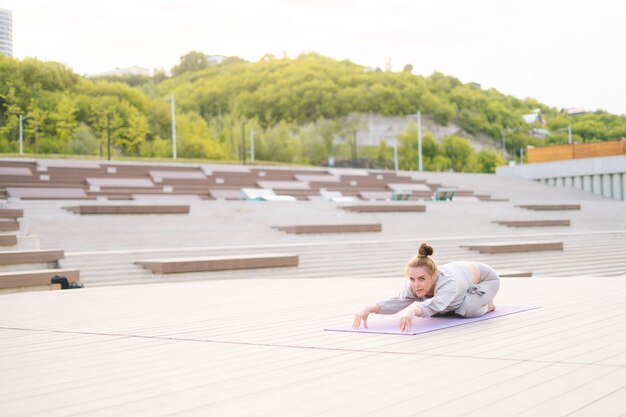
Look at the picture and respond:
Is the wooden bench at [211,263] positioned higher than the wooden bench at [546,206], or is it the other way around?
the wooden bench at [546,206]

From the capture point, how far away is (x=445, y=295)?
568cm

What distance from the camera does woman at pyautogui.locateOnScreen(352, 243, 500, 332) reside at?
18.3 feet

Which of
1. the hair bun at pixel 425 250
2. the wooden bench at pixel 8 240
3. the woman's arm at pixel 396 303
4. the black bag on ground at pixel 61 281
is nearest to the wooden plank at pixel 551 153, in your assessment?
the wooden bench at pixel 8 240

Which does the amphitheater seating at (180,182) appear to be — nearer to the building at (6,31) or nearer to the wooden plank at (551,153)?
the wooden plank at (551,153)

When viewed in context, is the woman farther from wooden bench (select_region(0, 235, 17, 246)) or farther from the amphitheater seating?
the amphitheater seating

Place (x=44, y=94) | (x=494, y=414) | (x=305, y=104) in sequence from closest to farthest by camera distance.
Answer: (x=494, y=414), (x=44, y=94), (x=305, y=104)

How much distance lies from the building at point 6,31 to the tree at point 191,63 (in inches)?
1528

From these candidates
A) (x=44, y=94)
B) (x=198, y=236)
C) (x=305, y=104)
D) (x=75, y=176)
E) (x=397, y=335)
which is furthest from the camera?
(x=305, y=104)

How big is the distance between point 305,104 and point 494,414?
105m

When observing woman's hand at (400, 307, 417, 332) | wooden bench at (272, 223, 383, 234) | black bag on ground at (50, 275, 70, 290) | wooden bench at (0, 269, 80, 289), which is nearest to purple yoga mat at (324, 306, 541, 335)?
woman's hand at (400, 307, 417, 332)

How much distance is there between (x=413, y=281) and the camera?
5.65 meters

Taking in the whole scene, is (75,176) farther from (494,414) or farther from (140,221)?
(494,414)

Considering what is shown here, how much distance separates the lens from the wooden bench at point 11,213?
18000mm

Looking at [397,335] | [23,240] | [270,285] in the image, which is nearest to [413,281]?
[397,335]
